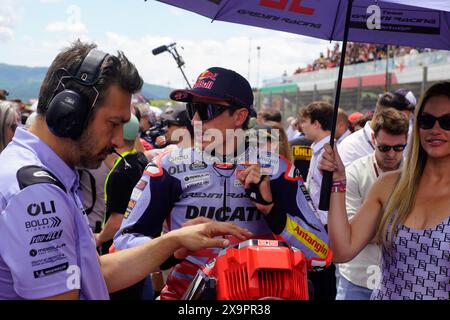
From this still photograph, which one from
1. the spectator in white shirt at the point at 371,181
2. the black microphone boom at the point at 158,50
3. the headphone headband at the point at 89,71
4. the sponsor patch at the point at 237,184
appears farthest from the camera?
the black microphone boom at the point at 158,50

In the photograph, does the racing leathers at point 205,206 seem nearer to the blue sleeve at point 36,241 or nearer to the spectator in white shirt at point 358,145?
the blue sleeve at point 36,241

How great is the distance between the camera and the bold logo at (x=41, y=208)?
1.45 m

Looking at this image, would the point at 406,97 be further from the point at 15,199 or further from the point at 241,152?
the point at 15,199

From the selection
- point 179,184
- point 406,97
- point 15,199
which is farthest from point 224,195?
point 406,97

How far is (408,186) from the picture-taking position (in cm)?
259

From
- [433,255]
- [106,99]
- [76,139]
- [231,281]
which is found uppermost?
[106,99]

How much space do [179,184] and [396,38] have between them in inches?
74.7

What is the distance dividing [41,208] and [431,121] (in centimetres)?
194

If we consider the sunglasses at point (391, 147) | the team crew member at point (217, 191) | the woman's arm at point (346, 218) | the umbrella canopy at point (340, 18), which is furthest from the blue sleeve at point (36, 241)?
the sunglasses at point (391, 147)

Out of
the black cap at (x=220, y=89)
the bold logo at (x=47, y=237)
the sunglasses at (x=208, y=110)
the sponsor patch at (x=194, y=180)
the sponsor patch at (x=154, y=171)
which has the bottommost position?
the bold logo at (x=47, y=237)

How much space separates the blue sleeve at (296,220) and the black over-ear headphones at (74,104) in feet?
3.24
